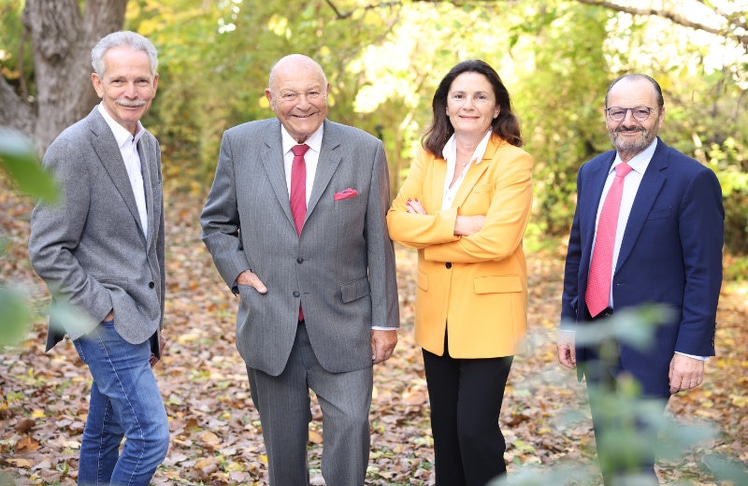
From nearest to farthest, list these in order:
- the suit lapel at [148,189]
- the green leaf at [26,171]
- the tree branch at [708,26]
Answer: the green leaf at [26,171] < the suit lapel at [148,189] < the tree branch at [708,26]

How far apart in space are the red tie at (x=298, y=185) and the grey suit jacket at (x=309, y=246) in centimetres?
6

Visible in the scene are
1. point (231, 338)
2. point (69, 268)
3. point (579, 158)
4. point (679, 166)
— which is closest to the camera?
point (69, 268)

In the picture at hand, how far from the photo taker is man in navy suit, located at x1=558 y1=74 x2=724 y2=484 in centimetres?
329

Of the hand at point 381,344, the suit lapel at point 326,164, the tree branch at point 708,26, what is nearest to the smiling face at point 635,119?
the suit lapel at point 326,164

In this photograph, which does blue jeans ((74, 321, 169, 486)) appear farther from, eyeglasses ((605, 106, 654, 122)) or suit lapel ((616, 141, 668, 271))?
eyeglasses ((605, 106, 654, 122))

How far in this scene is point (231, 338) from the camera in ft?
27.5

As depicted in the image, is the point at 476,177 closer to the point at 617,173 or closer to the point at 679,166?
the point at 617,173

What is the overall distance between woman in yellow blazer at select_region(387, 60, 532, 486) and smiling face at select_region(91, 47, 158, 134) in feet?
4.02

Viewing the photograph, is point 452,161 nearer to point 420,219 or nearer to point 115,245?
point 420,219

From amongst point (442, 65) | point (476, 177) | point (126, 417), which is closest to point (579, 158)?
point (442, 65)

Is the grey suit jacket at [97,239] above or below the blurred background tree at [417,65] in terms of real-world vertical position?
below

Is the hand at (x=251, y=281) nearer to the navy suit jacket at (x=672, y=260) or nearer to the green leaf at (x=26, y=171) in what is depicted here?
the navy suit jacket at (x=672, y=260)

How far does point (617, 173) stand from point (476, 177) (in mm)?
619

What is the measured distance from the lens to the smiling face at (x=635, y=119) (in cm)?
341
